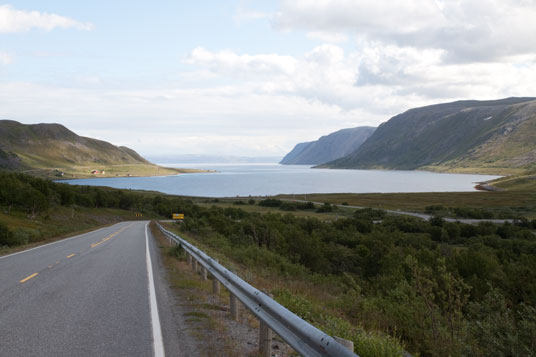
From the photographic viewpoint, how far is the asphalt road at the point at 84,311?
5.53 m

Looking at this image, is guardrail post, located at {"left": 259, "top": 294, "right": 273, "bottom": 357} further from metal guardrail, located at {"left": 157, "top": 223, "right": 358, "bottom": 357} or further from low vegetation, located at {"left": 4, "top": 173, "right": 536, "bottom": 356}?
low vegetation, located at {"left": 4, "top": 173, "right": 536, "bottom": 356}

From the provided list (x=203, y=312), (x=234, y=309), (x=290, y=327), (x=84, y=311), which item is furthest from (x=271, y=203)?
(x=290, y=327)

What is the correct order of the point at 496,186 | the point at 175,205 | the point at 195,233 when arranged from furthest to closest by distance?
the point at 496,186 < the point at 175,205 < the point at 195,233

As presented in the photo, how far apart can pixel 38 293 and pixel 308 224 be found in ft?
110

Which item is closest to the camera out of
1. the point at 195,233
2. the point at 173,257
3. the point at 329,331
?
the point at 329,331

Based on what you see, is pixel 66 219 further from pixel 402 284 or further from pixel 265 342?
pixel 265 342

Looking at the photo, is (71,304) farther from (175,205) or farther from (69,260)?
(175,205)

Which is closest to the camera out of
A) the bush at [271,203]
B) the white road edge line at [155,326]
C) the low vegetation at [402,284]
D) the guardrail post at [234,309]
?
the white road edge line at [155,326]

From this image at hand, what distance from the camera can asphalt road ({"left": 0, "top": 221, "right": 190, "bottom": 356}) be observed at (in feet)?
18.1

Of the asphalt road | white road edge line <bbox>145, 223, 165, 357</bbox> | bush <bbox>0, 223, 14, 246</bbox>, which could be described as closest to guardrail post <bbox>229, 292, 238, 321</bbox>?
the asphalt road

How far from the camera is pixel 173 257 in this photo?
1691 cm

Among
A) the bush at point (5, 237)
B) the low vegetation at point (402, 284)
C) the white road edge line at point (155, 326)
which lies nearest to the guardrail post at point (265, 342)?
the low vegetation at point (402, 284)

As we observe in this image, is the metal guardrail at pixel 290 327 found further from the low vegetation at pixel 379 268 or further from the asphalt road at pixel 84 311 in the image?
the asphalt road at pixel 84 311

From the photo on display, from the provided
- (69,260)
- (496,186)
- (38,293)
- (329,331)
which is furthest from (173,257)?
(496,186)
